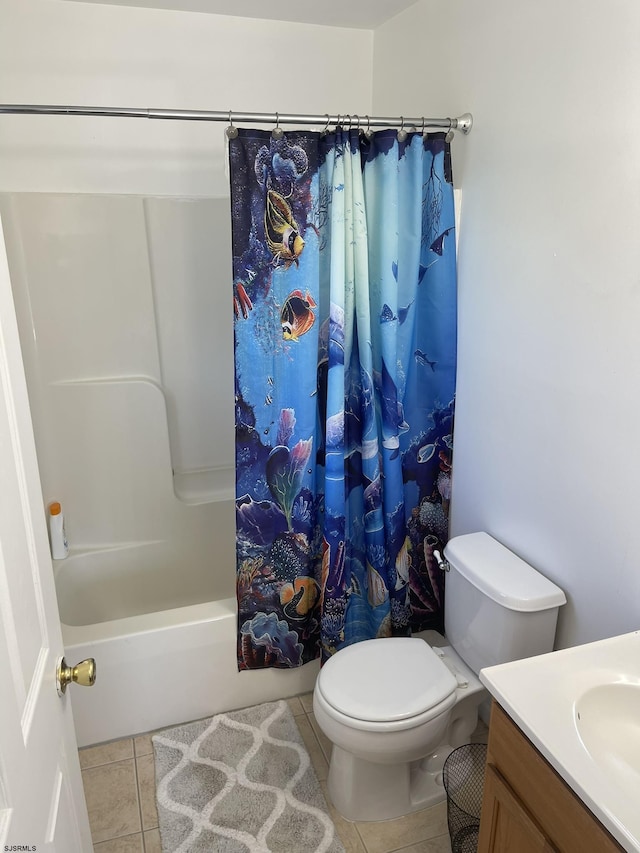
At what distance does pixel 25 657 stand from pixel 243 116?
1442 millimetres

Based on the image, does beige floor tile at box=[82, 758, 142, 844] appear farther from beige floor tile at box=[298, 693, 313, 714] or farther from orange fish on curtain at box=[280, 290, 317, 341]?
orange fish on curtain at box=[280, 290, 317, 341]

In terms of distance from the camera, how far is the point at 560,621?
1.65 meters

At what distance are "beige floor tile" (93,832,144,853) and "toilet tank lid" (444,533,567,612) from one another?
3.91 feet

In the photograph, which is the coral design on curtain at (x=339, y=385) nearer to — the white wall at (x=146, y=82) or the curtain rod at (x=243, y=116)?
the curtain rod at (x=243, y=116)

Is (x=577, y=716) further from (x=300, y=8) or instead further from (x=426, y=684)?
(x=300, y=8)

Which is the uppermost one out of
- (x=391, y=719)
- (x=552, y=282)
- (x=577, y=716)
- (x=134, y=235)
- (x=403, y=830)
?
(x=134, y=235)

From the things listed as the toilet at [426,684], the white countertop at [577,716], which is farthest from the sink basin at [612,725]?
the toilet at [426,684]

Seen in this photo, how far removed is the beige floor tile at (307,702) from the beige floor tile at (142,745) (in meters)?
0.54

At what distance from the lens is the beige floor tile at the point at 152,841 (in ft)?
5.60

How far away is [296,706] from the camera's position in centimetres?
222

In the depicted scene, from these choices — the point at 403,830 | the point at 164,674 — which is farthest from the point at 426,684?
the point at 164,674

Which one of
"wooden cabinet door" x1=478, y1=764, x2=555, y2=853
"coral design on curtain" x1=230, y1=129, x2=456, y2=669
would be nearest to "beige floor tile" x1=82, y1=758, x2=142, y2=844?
"coral design on curtain" x1=230, y1=129, x2=456, y2=669

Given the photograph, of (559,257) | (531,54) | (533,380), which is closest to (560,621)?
(533,380)

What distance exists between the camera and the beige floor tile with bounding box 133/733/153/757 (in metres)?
2.03
